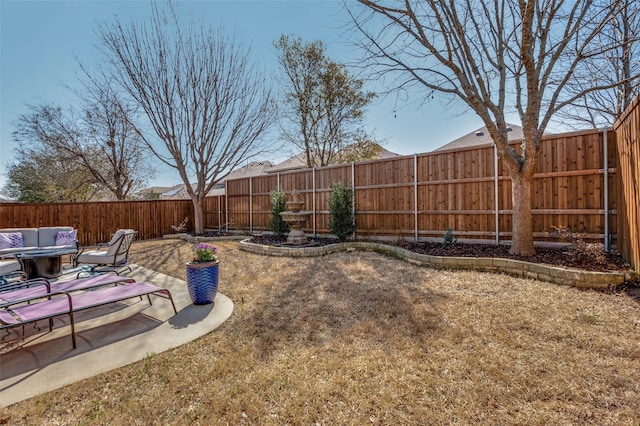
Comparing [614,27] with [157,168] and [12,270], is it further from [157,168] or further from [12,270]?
[157,168]

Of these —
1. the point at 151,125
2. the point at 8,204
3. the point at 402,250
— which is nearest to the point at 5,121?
the point at 8,204

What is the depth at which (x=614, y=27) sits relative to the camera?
22.7ft

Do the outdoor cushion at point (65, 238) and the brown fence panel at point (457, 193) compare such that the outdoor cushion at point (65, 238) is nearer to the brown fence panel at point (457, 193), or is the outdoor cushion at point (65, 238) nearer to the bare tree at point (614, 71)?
the brown fence panel at point (457, 193)

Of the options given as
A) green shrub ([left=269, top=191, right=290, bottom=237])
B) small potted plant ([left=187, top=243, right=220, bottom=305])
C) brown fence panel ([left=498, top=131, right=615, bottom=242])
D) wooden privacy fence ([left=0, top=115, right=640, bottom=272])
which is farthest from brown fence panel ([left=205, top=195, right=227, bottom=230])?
brown fence panel ([left=498, top=131, right=615, bottom=242])

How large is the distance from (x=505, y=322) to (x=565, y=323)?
58 cm

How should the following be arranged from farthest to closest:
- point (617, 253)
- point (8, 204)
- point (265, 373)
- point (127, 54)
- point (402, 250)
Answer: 1. point (127, 54)
2. point (8, 204)
3. point (402, 250)
4. point (617, 253)
5. point (265, 373)

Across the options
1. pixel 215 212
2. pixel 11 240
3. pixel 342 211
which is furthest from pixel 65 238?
pixel 342 211

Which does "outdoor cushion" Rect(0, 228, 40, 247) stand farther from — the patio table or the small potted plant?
the small potted plant

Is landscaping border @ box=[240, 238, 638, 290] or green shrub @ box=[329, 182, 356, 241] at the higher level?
green shrub @ box=[329, 182, 356, 241]

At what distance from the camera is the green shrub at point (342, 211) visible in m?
8.32

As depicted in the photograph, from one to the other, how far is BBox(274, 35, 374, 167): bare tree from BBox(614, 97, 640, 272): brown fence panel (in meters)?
10.5

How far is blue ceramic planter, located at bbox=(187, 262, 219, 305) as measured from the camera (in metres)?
3.94

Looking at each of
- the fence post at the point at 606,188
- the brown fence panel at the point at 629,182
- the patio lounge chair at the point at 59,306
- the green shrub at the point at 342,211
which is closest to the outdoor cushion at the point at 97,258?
the patio lounge chair at the point at 59,306

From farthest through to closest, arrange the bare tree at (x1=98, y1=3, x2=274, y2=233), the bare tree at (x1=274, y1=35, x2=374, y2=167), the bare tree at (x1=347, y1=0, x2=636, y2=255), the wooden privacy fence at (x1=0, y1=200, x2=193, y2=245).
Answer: the bare tree at (x1=274, y1=35, x2=374, y2=167) → the bare tree at (x1=98, y1=3, x2=274, y2=233) → the wooden privacy fence at (x1=0, y1=200, x2=193, y2=245) → the bare tree at (x1=347, y1=0, x2=636, y2=255)
